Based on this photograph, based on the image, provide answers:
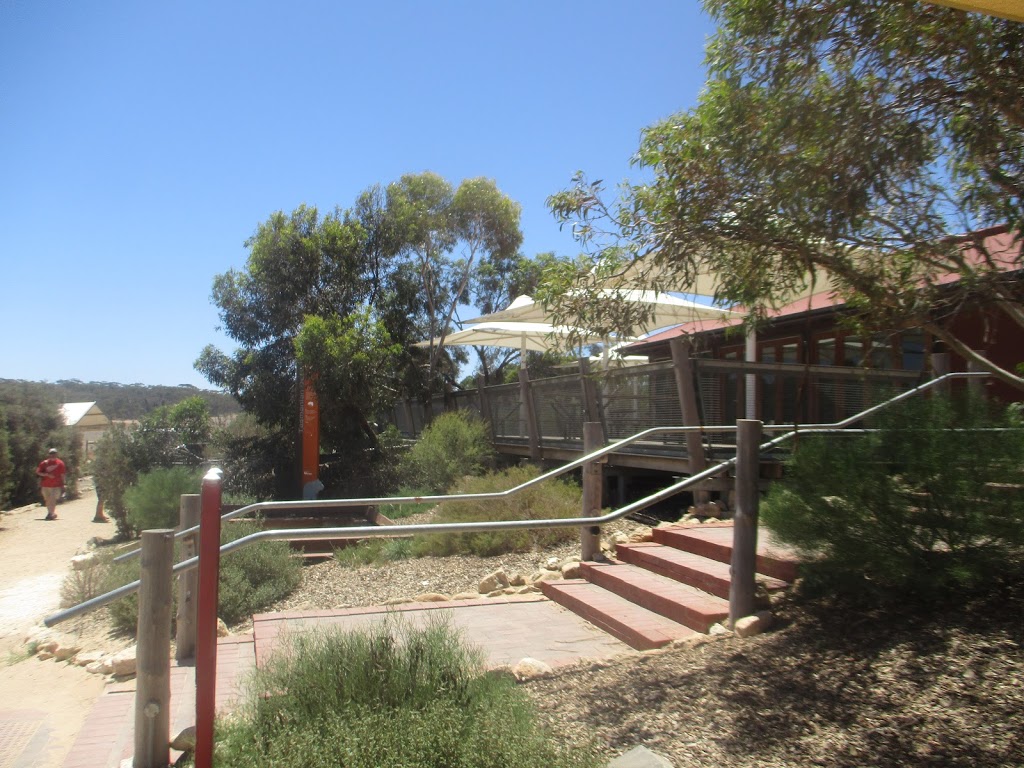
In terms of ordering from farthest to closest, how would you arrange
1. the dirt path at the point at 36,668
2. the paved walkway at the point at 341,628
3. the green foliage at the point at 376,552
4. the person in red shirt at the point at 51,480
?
the person in red shirt at the point at 51,480
the green foliage at the point at 376,552
the dirt path at the point at 36,668
the paved walkway at the point at 341,628

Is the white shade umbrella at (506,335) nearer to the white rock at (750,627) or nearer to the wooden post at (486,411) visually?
the wooden post at (486,411)

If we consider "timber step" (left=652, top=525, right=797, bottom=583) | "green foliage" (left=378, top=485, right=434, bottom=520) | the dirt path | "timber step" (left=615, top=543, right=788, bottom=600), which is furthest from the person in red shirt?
"timber step" (left=652, top=525, right=797, bottom=583)

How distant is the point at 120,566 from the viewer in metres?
9.25

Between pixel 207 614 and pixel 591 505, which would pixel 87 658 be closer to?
pixel 591 505

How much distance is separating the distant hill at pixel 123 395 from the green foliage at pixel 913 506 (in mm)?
19670

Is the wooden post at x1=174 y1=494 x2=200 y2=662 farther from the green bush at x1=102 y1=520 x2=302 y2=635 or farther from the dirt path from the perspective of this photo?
the green bush at x1=102 y1=520 x2=302 y2=635

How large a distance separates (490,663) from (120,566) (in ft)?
19.4

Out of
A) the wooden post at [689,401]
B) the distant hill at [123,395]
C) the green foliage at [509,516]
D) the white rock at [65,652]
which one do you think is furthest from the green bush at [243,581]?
the distant hill at [123,395]

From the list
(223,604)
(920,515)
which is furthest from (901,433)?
(223,604)

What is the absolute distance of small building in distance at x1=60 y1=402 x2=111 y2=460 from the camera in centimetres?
3253

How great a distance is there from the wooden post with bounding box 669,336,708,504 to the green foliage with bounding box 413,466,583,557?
4.64ft

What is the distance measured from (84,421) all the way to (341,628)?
34.3 m

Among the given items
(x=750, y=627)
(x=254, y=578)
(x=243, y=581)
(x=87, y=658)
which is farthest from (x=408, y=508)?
(x=750, y=627)

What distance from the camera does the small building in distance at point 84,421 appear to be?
32.5 m
